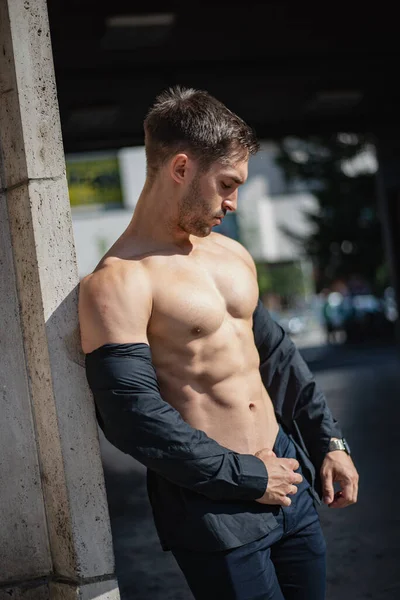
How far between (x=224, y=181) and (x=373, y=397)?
8.19 metres

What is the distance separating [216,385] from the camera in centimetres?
239

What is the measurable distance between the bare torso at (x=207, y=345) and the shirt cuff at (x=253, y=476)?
0.12m

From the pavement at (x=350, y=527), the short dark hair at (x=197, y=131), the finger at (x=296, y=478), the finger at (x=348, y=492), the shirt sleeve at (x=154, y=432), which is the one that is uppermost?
the short dark hair at (x=197, y=131)

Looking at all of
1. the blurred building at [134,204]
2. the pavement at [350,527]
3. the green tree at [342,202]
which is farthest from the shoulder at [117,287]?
the green tree at [342,202]

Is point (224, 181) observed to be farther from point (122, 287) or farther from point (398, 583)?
point (398, 583)

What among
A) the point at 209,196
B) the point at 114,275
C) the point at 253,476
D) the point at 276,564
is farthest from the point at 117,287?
the point at 276,564

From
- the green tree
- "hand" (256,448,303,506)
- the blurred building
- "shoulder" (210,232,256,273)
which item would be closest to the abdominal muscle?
"hand" (256,448,303,506)

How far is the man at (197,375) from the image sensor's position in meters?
2.21

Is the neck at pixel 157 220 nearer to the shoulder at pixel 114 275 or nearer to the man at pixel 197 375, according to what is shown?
the man at pixel 197 375

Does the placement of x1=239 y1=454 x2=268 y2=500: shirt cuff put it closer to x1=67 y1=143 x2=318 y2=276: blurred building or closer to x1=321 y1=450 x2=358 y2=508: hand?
x1=321 y1=450 x2=358 y2=508: hand

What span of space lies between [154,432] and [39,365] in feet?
1.84

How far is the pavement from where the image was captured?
4289mm

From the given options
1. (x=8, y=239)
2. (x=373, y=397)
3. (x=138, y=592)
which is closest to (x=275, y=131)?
(x=373, y=397)

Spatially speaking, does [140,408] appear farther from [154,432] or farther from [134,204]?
[134,204]
